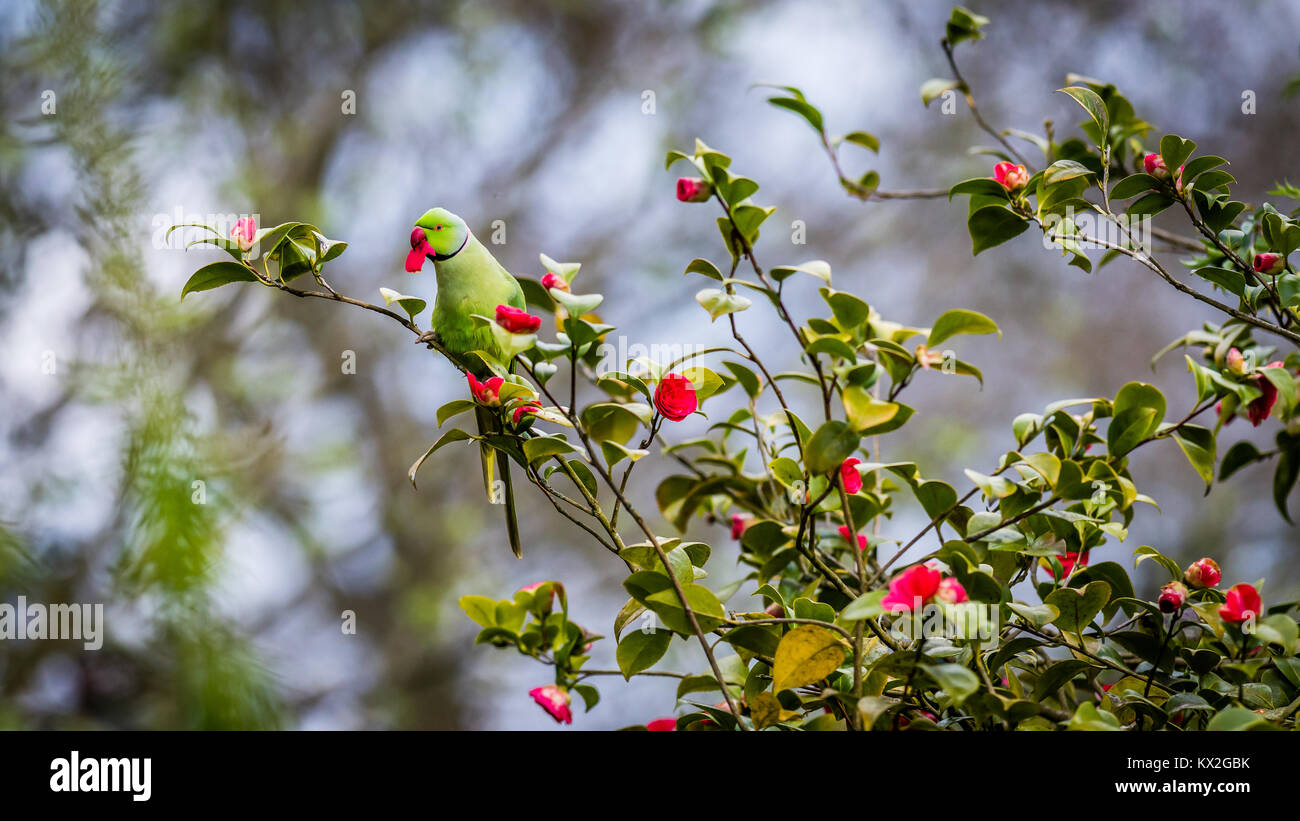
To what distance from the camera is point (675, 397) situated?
0.55m

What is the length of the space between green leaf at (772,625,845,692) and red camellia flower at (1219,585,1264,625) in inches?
8.7

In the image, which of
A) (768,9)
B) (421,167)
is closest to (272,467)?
(421,167)

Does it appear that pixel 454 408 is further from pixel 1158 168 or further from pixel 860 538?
pixel 1158 168

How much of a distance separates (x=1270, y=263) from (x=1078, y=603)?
10.7 inches

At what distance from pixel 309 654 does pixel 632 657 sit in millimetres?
1303

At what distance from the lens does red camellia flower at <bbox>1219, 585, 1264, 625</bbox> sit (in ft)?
1.59

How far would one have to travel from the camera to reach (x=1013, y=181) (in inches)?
22.7

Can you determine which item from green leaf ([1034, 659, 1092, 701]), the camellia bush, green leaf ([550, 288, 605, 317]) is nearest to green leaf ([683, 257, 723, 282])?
the camellia bush

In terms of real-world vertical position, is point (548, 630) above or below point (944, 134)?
below

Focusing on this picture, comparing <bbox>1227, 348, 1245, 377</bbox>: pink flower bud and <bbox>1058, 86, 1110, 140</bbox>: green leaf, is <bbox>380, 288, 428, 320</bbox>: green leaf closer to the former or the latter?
<bbox>1058, 86, 1110, 140</bbox>: green leaf

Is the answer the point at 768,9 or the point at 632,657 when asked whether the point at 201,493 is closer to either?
the point at 632,657

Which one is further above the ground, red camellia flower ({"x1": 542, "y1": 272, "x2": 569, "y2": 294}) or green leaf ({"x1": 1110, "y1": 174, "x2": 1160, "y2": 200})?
green leaf ({"x1": 1110, "y1": 174, "x2": 1160, "y2": 200})

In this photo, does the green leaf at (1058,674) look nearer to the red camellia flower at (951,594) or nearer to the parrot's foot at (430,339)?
the red camellia flower at (951,594)

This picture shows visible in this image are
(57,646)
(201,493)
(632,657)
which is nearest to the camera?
(201,493)
